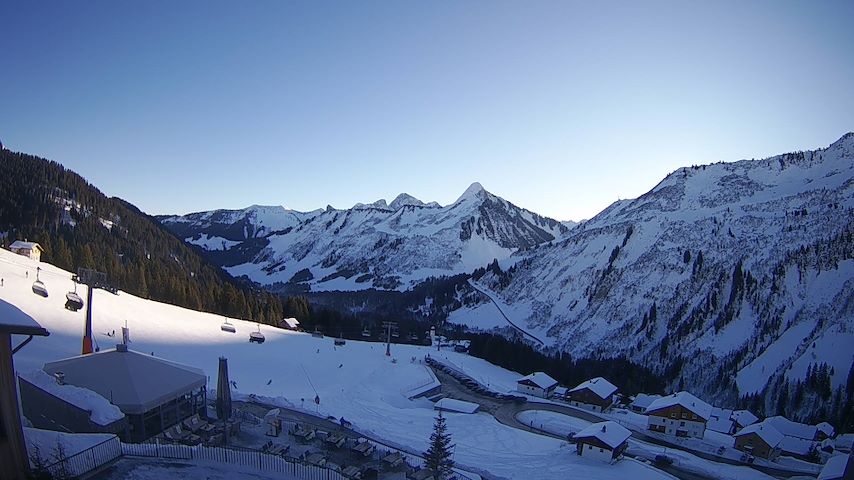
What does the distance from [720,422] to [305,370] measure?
57.4m

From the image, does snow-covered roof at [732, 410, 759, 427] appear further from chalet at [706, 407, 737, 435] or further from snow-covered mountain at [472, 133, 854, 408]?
snow-covered mountain at [472, 133, 854, 408]

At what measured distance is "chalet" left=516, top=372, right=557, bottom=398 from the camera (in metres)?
63.2

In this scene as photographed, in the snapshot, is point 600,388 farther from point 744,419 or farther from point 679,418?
point 744,419

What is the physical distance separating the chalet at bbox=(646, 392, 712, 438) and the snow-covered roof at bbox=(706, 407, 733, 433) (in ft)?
36.5

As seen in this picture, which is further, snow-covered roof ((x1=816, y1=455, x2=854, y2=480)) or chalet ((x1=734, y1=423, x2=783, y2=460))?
chalet ((x1=734, y1=423, x2=783, y2=460))

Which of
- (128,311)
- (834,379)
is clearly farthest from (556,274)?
(128,311)

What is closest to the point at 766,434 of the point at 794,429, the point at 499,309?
the point at 794,429

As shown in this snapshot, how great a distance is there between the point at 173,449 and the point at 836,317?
115 metres

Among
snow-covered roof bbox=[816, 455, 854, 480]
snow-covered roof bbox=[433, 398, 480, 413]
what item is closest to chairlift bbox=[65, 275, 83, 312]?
snow-covered roof bbox=[433, 398, 480, 413]

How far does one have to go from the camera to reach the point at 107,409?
20203mm

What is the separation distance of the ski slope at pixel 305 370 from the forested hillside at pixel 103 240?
1603 centimetres

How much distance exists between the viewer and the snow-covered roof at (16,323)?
10.5 m

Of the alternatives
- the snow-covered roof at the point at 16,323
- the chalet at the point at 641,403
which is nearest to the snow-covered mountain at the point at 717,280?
the chalet at the point at 641,403

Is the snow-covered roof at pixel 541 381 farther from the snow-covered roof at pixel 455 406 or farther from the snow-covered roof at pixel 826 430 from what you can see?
the snow-covered roof at pixel 826 430
